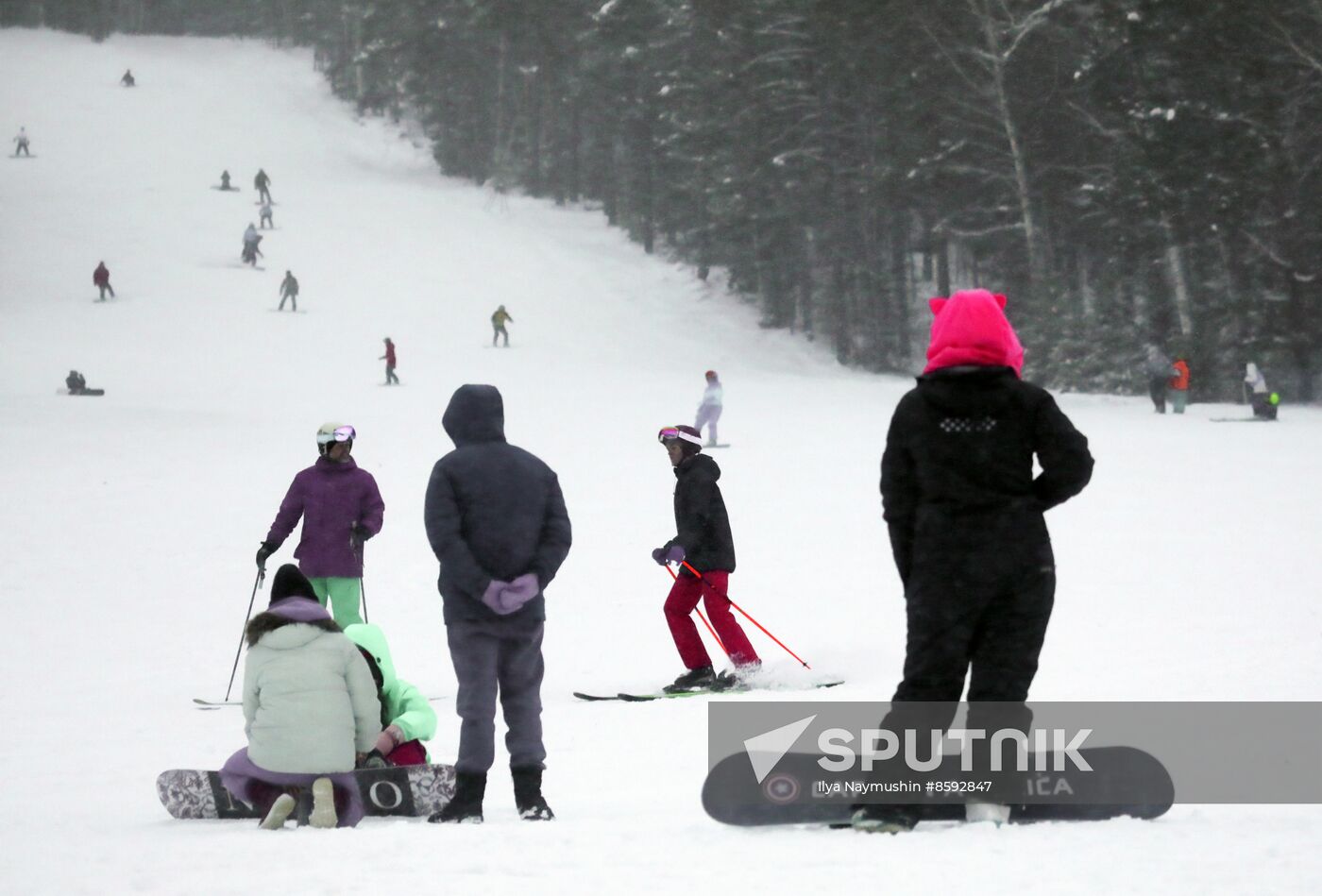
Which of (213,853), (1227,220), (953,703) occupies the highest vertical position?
(1227,220)

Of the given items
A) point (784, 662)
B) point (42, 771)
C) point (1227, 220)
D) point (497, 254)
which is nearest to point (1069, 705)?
point (784, 662)

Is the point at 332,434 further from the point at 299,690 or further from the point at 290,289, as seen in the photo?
the point at 290,289

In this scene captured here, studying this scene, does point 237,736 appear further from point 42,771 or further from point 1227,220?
point 1227,220

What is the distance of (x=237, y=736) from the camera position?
28.0ft

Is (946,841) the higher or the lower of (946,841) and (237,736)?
the higher

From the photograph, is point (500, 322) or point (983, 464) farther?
point (500, 322)

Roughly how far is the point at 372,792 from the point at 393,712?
0.52 metres

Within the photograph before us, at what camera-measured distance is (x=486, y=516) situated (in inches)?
222

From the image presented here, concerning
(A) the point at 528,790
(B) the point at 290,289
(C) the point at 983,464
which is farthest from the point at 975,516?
(B) the point at 290,289

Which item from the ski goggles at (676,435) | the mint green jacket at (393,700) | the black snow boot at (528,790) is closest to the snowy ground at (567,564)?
the black snow boot at (528,790)

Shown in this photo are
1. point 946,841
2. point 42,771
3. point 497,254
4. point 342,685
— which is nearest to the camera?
point 946,841

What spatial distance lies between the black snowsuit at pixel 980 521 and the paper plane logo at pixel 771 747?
1.78 feet

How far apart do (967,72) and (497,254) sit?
57.5ft

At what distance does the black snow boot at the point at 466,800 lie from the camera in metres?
5.54
